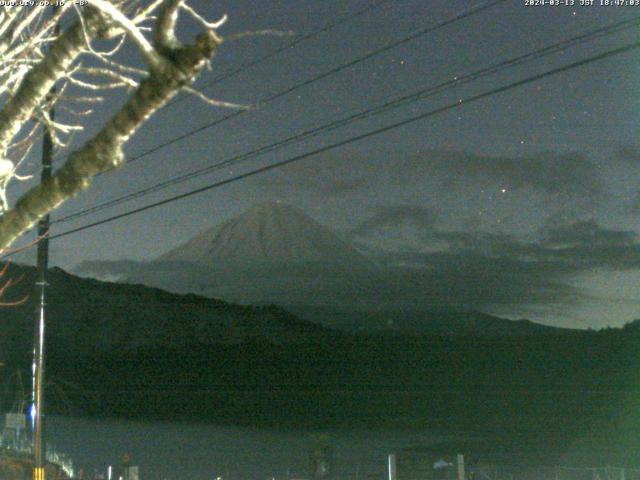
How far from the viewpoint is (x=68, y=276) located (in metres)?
91.1

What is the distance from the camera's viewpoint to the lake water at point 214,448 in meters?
38.7

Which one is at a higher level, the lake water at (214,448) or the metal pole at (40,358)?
the metal pole at (40,358)

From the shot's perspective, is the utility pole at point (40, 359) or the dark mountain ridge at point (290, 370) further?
the dark mountain ridge at point (290, 370)

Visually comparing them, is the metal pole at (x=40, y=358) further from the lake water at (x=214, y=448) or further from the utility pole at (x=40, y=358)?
the lake water at (x=214, y=448)

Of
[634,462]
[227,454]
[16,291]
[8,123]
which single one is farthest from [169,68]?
[16,291]

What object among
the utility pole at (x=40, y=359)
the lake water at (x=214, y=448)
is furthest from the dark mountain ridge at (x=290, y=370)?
the utility pole at (x=40, y=359)

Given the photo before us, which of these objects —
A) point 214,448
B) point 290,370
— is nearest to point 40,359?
point 214,448

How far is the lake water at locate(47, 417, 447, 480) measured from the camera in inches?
1524

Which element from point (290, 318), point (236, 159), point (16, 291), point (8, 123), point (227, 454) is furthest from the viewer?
point (290, 318)

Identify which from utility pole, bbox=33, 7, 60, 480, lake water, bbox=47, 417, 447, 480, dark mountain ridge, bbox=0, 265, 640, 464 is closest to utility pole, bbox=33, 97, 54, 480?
utility pole, bbox=33, 7, 60, 480

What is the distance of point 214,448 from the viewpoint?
54.2m

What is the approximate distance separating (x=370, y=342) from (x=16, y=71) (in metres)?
108

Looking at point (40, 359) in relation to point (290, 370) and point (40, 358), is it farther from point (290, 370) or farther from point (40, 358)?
point (290, 370)

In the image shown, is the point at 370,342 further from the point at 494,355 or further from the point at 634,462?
the point at 634,462
